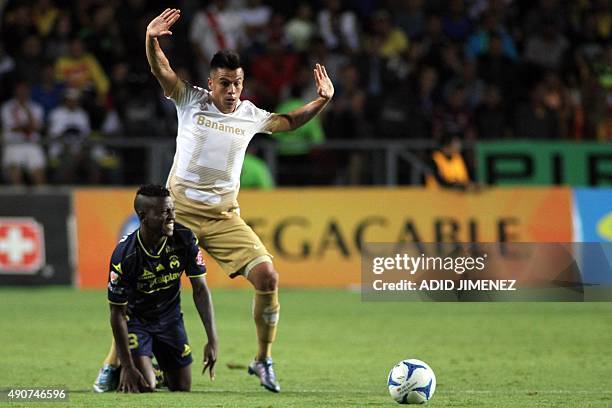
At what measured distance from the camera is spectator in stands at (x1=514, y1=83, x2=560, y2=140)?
18625 mm

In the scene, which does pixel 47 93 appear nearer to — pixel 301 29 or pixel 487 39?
pixel 301 29

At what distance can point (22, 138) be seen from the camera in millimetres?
17875

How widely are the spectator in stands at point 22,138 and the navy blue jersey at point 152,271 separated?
855 centimetres

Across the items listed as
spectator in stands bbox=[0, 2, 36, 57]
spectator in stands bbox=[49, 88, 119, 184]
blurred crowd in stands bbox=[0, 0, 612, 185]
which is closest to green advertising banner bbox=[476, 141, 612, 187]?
blurred crowd in stands bbox=[0, 0, 612, 185]

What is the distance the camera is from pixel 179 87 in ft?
30.3

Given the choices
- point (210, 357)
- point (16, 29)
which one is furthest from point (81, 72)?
point (210, 357)

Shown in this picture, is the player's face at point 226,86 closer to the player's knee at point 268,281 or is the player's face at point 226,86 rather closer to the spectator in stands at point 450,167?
the player's knee at point 268,281

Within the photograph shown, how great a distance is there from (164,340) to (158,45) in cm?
210

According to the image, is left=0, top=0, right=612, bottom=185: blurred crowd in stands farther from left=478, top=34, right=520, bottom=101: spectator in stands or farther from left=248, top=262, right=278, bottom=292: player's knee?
left=248, top=262, right=278, bottom=292: player's knee

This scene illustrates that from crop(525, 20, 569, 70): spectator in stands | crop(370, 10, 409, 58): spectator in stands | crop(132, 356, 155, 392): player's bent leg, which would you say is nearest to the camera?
crop(132, 356, 155, 392): player's bent leg

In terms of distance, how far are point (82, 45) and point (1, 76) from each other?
128 cm

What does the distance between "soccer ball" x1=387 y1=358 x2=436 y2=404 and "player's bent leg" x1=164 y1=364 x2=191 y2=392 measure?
1.69m

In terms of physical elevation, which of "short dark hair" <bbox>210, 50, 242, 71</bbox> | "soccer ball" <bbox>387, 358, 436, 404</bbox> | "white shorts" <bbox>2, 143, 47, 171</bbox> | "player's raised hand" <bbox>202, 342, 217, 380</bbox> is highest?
"white shorts" <bbox>2, 143, 47, 171</bbox>

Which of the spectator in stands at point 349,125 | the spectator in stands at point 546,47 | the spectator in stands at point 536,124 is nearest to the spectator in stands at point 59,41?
the spectator in stands at point 349,125
